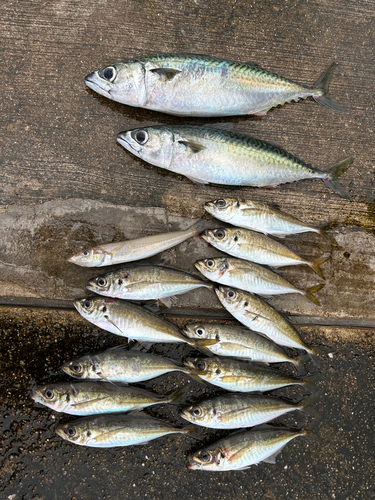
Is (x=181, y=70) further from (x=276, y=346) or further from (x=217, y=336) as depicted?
(x=276, y=346)

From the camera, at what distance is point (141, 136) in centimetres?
286

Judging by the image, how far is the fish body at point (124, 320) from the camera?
2.79 m

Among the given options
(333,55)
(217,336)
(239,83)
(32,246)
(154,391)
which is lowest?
(154,391)

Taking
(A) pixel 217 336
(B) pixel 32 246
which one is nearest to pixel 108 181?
(B) pixel 32 246

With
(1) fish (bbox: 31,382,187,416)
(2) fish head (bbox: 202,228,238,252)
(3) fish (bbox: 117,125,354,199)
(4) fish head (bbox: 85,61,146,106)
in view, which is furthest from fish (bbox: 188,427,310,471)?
(4) fish head (bbox: 85,61,146,106)

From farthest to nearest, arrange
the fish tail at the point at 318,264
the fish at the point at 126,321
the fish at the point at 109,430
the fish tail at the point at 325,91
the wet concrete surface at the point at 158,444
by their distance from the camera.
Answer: the fish tail at the point at 325,91, the fish tail at the point at 318,264, the wet concrete surface at the point at 158,444, the fish at the point at 126,321, the fish at the point at 109,430

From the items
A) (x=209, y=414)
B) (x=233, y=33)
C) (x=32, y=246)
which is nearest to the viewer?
(x=209, y=414)

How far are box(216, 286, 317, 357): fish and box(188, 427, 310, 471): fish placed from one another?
0.86 metres

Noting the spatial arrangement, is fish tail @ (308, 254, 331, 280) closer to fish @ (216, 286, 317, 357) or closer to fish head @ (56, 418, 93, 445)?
fish @ (216, 286, 317, 357)

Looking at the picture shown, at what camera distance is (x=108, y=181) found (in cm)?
307

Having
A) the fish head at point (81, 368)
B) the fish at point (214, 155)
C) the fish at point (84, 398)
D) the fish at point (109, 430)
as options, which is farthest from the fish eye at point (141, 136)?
the fish at point (109, 430)

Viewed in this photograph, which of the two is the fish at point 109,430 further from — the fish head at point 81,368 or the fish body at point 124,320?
the fish body at point 124,320

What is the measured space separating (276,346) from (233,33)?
3079 mm

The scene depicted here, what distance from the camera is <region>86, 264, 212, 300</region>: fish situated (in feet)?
9.23
